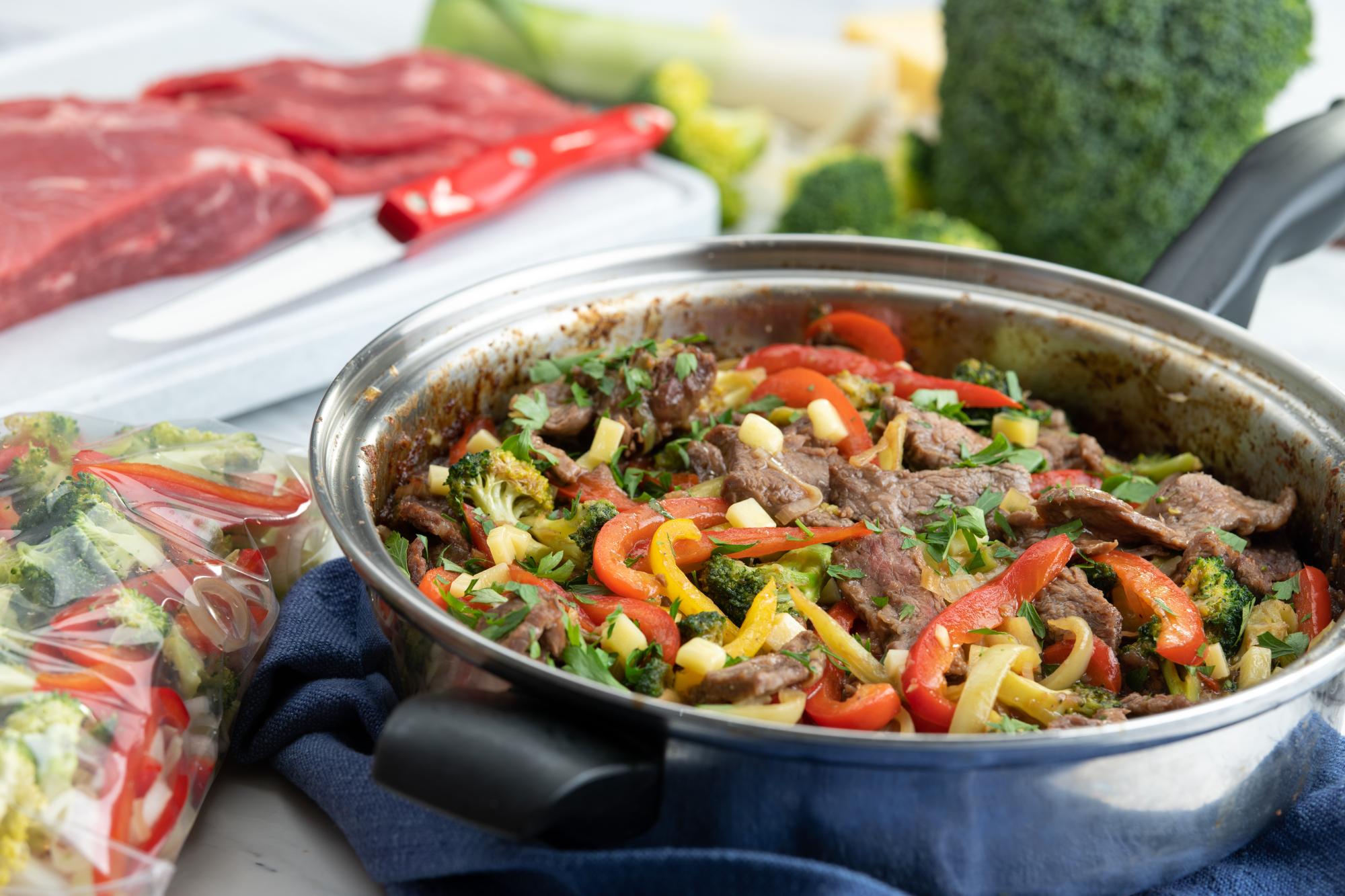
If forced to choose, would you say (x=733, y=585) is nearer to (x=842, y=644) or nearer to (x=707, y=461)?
(x=842, y=644)

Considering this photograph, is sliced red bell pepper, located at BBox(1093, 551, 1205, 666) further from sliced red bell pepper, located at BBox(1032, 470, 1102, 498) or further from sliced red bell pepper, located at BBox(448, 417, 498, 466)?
sliced red bell pepper, located at BBox(448, 417, 498, 466)

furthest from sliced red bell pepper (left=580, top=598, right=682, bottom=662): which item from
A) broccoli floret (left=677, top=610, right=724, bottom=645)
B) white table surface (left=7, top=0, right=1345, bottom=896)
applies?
white table surface (left=7, top=0, right=1345, bottom=896)

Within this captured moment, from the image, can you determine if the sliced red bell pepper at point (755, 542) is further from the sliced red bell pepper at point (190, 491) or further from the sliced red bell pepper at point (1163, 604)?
the sliced red bell pepper at point (190, 491)

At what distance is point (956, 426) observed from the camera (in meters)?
2.27

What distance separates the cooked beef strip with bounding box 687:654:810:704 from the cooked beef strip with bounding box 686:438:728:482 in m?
0.57

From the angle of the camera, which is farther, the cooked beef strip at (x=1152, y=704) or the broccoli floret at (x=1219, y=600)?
the broccoli floret at (x=1219, y=600)

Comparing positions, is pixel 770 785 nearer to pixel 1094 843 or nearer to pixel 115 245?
pixel 1094 843

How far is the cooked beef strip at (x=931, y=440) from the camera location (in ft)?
7.23

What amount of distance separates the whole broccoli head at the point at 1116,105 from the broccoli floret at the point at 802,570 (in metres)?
2.13

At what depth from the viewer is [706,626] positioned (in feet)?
5.77

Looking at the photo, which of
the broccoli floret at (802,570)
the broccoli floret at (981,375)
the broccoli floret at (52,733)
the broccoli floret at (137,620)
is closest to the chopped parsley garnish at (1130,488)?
the broccoli floret at (981,375)

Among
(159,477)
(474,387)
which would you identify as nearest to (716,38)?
(474,387)

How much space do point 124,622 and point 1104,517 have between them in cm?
147

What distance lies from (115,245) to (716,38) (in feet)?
8.13
